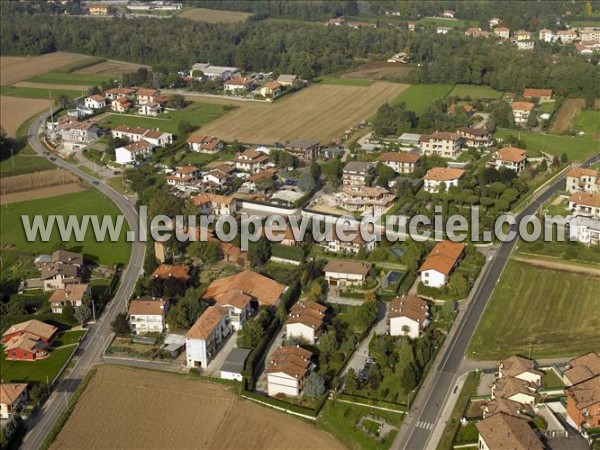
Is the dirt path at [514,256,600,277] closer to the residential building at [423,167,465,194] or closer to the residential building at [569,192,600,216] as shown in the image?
the residential building at [569,192,600,216]

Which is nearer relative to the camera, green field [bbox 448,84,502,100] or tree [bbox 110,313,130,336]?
tree [bbox 110,313,130,336]

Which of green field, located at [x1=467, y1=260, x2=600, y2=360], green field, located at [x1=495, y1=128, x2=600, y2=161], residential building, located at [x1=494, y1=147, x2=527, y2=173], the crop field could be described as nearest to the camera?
the crop field

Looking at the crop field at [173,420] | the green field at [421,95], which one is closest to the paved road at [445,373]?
the crop field at [173,420]

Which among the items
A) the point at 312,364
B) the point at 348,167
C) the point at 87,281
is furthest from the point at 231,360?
the point at 348,167

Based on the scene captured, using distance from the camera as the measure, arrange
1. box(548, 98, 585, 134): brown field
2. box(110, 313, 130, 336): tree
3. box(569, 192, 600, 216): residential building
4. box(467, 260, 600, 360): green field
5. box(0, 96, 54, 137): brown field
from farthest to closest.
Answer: box(0, 96, 54, 137): brown field
box(548, 98, 585, 134): brown field
box(569, 192, 600, 216): residential building
box(110, 313, 130, 336): tree
box(467, 260, 600, 360): green field

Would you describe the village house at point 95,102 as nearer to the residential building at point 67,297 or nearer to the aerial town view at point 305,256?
the aerial town view at point 305,256

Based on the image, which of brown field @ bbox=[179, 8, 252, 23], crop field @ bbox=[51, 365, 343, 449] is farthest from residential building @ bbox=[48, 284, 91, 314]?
brown field @ bbox=[179, 8, 252, 23]

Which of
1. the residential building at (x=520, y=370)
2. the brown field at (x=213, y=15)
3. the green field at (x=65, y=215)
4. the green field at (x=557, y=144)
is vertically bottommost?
the green field at (x=65, y=215)
